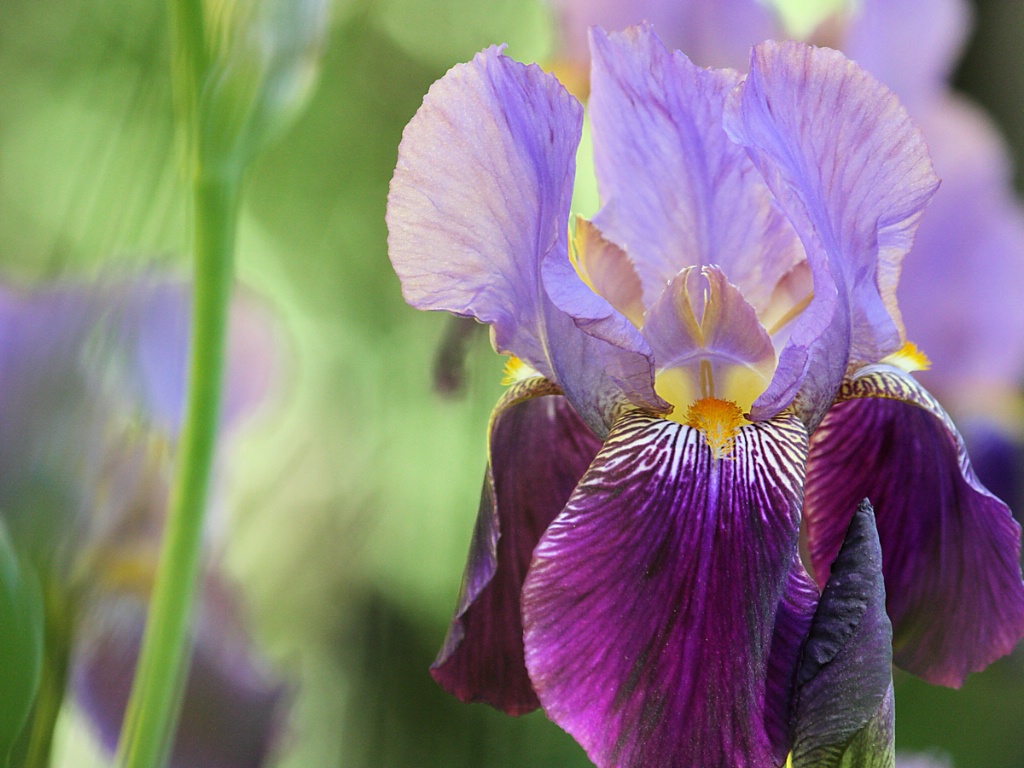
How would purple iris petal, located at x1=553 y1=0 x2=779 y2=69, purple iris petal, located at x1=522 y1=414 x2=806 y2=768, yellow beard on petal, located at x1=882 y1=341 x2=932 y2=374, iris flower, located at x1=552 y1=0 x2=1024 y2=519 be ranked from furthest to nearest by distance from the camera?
iris flower, located at x1=552 y1=0 x2=1024 y2=519 < purple iris petal, located at x1=553 y1=0 x2=779 y2=69 < yellow beard on petal, located at x1=882 y1=341 x2=932 y2=374 < purple iris petal, located at x1=522 y1=414 x2=806 y2=768

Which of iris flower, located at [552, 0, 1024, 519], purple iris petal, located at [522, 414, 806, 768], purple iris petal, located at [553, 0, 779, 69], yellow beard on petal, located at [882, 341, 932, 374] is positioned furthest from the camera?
iris flower, located at [552, 0, 1024, 519]

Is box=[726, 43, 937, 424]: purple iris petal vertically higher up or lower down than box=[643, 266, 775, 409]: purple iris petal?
higher up

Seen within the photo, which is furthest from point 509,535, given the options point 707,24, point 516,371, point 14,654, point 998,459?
point 998,459

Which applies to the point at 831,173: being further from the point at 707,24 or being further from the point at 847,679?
the point at 707,24

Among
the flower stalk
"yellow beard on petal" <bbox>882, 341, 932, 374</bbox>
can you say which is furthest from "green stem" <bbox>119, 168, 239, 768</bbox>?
"yellow beard on petal" <bbox>882, 341, 932, 374</bbox>

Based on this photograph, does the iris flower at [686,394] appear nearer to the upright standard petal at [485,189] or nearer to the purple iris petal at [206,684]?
the upright standard petal at [485,189]

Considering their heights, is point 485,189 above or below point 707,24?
below

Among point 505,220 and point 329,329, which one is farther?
point 329,329

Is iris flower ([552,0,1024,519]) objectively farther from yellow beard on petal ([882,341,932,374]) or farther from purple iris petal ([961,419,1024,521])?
yellow beard on petal ([882,341,932,374])
